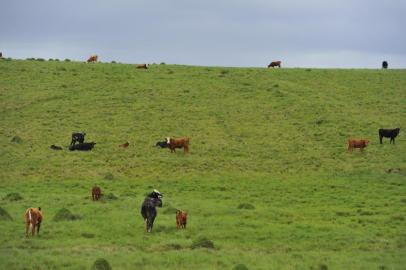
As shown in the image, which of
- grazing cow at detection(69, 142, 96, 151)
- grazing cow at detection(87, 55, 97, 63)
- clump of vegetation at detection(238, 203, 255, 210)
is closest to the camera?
clump of vegetation at detection(238, 203, 255, 210)

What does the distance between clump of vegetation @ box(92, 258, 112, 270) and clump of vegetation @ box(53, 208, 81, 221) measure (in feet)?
24.5

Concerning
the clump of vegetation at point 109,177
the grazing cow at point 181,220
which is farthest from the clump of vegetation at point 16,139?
the grazing cow at point 181,220

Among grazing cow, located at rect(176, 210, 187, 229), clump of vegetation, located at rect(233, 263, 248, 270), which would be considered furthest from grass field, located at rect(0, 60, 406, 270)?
clump of vegetation, located at rect(233, 263, 248, 270)

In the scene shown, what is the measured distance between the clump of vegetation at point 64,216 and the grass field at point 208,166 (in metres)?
0.55

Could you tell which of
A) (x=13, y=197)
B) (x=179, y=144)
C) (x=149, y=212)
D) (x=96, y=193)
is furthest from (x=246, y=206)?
(x=179, y=144)

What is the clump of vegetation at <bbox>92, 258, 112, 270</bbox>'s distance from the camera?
→ 2098 cm

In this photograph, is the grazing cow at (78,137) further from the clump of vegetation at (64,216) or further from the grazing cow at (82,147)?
the clump of vegetation at (64,216)

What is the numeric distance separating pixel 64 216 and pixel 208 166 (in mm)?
14661

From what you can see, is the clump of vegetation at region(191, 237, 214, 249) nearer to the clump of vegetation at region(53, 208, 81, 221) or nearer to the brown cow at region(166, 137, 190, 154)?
the clump of vegetation at region(53, 208, 81, 221)

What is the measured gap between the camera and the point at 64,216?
28281 millimetres

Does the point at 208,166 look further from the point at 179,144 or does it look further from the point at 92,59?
the point at 92,59

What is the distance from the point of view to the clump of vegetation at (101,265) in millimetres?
20984

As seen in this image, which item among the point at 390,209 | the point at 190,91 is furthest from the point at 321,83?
the point at 390,209

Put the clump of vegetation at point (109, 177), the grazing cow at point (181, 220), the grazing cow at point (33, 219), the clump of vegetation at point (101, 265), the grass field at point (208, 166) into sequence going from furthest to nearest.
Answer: the clump of vegetation at point (109, 177) < the grazing cow at point (181, 220) < the grazing cow at point (33, 219) < the grass field at point (208, 166) < the clump of vegetation at point (101, 265)
